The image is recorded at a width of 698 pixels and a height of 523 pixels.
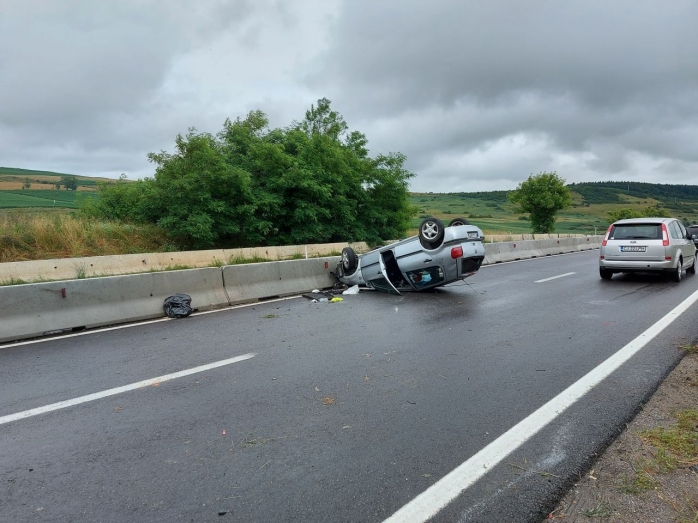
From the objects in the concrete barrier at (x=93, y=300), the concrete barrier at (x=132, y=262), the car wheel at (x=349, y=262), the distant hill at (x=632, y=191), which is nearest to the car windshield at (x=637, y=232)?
the car wheel at (x=349, y=262)

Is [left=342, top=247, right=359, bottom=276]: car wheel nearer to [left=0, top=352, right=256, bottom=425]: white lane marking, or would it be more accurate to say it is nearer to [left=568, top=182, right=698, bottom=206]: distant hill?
[left=0, top=352, right=256, bottom=425]: white lane marking

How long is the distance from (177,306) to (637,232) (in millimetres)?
11616

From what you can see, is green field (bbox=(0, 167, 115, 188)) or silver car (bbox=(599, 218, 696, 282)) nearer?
silver car (bbox=(599, 218, 696, 282))

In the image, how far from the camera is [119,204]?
24.1 meters

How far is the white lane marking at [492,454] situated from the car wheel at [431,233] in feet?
15.8

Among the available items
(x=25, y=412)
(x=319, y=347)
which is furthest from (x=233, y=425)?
(x=319, y=347)

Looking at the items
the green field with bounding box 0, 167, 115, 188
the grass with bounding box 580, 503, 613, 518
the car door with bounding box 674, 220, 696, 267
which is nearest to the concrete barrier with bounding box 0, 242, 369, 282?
the grass with bounding box 580, 503, 613, 518

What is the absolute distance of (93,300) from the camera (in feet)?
26.0

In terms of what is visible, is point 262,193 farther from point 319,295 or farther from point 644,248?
point 644,248

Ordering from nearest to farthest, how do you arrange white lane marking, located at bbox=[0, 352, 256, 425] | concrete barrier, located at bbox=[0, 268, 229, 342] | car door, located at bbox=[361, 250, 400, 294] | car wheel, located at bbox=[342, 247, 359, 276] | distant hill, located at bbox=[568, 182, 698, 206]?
white lane marking, located at bbox=[0, 352, 256, 425], concrete barrier, located at bbox=[0, 268, 229, 342], car door, located at bbox=[361, 250, 400, 294], car wheel, located at bbox=[342, 247, 359, 276], distant hill, located at bbox=[568, 182, 698, 206]

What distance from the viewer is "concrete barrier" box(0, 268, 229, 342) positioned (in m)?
7.13

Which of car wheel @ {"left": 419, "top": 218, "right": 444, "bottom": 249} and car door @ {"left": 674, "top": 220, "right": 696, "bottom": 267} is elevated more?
car wheel @ {"left": 419, "top": 218, "right": 444, "bottom": 249}

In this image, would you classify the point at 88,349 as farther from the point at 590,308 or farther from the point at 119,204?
the point at 119,204

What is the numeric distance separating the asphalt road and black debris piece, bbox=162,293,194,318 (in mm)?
694
